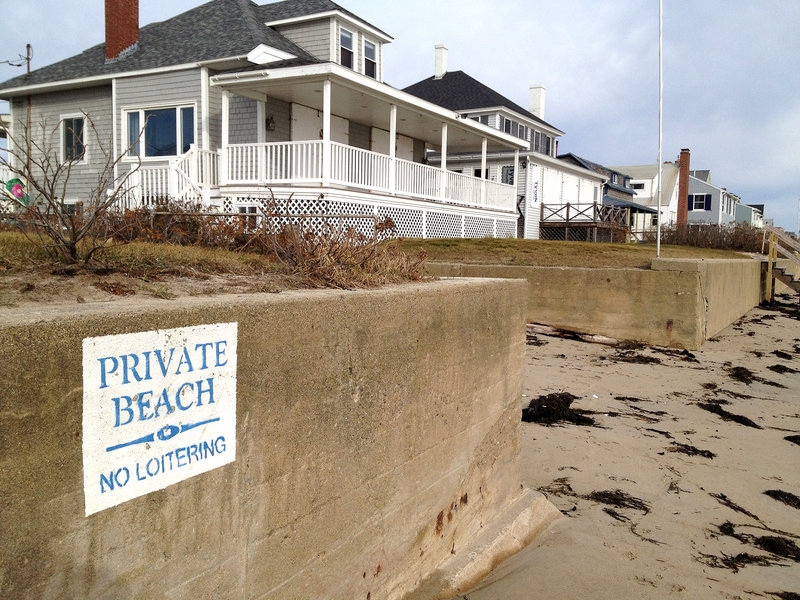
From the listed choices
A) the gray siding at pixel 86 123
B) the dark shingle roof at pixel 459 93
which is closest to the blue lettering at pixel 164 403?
the gray siding at pixel 86 123

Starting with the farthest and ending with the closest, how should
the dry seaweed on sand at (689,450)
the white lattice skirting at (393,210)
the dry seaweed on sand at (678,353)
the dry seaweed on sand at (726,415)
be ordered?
the white lattice skirting at (393,210) → the dry seaweed on sand at (678,353) → the dry seaweed on sand at (726,415) → the dry seaweed on sand at (689,450)

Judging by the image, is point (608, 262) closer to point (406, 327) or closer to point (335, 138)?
point (335, 138)

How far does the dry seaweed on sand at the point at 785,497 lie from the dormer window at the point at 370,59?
18846mm

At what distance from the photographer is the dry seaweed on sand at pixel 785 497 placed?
6.15 meters

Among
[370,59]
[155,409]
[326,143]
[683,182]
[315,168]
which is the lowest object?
[155,409]

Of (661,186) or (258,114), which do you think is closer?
(258,114)

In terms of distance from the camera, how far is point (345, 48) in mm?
21281

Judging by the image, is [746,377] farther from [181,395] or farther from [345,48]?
[345,48]

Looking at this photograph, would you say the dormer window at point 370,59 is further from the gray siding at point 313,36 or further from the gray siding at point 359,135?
the gray siding at point 359,135

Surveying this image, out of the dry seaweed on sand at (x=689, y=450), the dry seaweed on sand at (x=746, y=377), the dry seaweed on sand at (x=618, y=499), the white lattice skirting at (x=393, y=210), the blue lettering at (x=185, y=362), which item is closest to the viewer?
the blue lettering at (x=185, y=362)

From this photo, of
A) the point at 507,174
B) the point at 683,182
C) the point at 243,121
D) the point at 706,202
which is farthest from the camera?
the point at 706,202

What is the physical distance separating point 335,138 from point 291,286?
1689 centimetres

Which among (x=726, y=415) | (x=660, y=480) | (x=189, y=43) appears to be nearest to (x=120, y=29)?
(x=189, y=43)

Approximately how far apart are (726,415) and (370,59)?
56.7 ft
